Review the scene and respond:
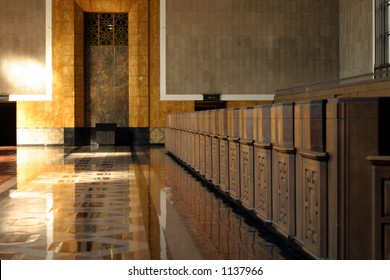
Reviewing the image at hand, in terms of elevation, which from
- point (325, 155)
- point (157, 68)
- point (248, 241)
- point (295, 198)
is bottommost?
point (248, 241)

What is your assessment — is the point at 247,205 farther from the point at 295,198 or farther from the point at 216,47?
the point at 216,47

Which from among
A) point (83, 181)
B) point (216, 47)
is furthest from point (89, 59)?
point (83, 181)

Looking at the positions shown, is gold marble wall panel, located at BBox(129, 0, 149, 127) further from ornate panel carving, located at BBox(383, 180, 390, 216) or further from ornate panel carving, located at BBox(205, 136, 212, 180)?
ornate panel carving, located at BBox(383, 180, 390, 216)

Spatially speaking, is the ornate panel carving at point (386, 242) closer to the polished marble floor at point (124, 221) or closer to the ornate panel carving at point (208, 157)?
the polished marble floor at point (124, 221)

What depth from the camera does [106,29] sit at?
25266mm

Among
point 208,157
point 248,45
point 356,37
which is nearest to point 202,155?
point 208,157

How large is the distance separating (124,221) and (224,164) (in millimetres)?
2550

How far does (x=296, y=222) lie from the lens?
5.03 metres

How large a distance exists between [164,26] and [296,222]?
20003 mm

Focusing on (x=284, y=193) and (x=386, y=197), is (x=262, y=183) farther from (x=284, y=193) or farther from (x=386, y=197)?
(x=386, y=197)

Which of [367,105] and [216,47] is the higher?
[216,47]

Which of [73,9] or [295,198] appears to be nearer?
[295,198]

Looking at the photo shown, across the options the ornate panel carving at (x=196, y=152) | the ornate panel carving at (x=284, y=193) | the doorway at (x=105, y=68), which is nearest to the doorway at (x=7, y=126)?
the doorway at (x=105, y=68)
